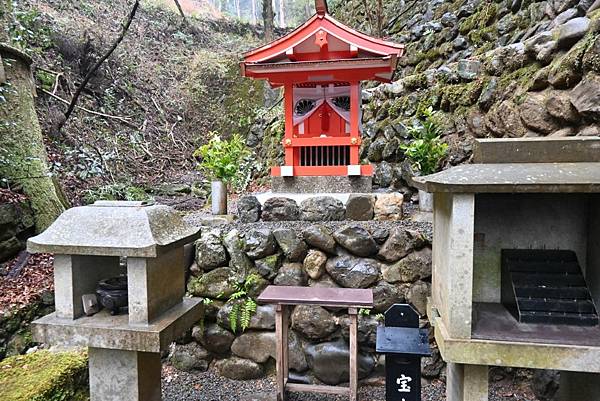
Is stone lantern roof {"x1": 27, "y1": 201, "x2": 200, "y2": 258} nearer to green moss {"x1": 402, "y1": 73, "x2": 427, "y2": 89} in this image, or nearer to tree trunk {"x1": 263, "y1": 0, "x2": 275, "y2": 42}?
green moss {"x1": 402, "y1": 73, "x2": 427, "y2": 89}

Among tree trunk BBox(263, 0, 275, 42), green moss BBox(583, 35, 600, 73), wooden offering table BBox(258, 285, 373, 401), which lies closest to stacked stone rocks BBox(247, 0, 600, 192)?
green moss BBox(583, 35, 600, 73)

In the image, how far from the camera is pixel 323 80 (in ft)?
20.7

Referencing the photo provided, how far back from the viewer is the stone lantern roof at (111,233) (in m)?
2.42

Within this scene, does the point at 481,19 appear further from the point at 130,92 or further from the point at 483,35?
the point at 130,92

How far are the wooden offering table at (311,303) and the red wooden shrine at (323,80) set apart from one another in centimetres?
275

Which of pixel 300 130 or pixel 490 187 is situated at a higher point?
pixel 300 130

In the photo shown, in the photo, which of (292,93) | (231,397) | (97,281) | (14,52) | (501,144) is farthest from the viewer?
(292,93)

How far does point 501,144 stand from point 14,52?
7280mm

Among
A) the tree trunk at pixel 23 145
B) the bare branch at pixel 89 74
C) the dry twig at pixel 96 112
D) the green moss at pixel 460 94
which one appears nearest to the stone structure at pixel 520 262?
the green moss at pixel 460 94

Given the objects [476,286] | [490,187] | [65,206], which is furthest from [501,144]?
[65,206]

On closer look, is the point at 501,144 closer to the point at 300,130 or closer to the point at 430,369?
the point at 430,369

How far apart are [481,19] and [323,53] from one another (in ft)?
14.1

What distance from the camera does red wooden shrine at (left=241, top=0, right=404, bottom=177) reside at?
231 inches

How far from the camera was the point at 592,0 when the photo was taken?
4.97 m
